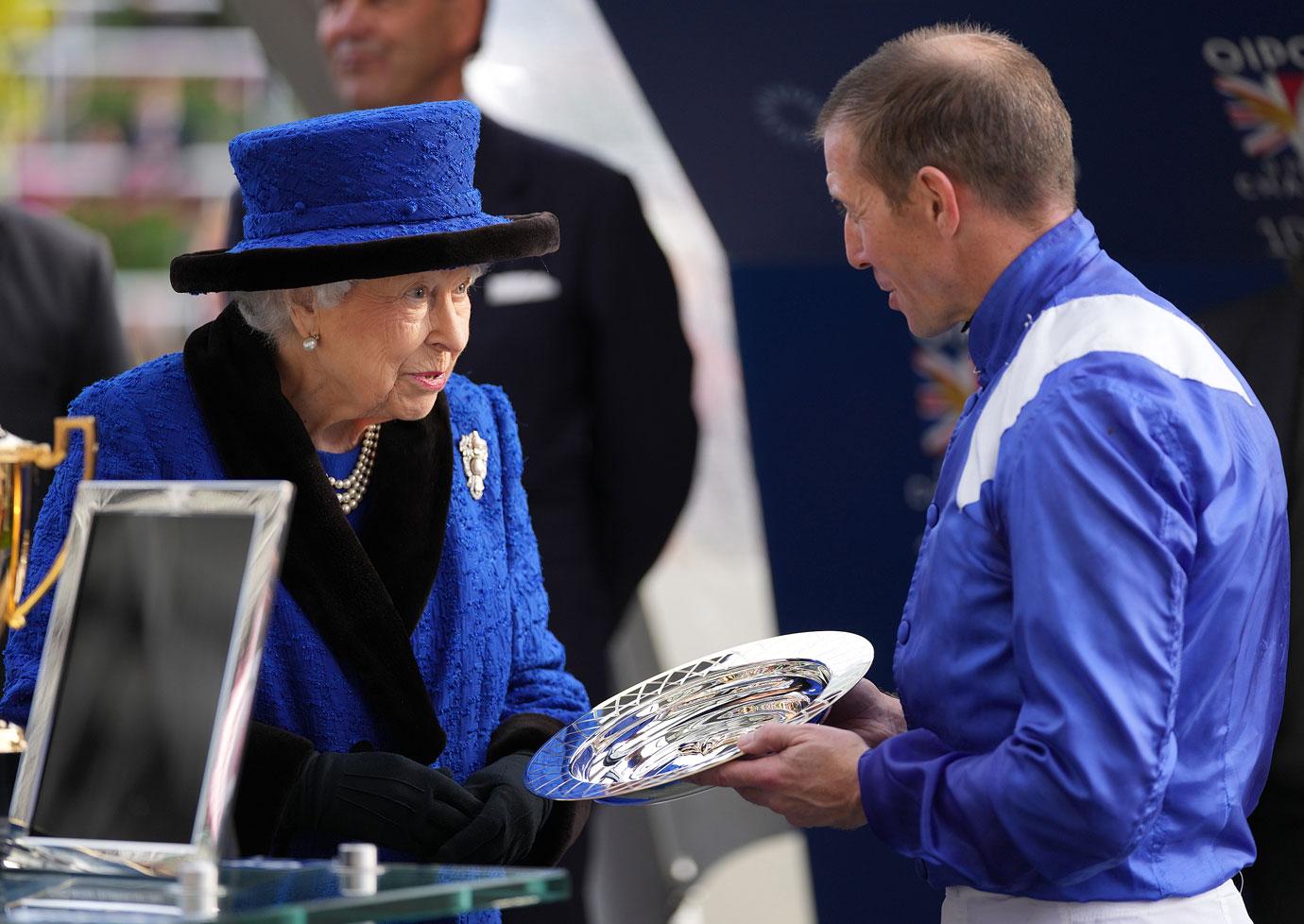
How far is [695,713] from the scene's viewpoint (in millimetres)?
2104

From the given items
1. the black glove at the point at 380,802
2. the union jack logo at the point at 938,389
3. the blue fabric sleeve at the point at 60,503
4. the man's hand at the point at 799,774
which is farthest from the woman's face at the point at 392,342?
the union jack logo at the point at 938,389

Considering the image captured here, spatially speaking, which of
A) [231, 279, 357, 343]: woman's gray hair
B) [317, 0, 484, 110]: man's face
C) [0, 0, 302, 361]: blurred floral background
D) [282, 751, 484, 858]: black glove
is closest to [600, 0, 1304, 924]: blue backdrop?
[317, 0, 484, 110]: man's face

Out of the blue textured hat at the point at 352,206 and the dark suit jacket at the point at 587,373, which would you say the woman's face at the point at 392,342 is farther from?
the dark suit jacket at the point at 587,373

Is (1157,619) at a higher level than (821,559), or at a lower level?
higher

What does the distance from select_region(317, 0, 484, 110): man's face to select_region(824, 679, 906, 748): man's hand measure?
6.88 feet

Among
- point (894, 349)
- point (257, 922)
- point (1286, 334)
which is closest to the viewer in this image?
point (257, 922)

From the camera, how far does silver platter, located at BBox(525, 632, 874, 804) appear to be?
6.29 feet

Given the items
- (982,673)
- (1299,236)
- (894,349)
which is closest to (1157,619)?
(982,673)

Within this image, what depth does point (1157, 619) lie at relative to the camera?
1656 millimetres

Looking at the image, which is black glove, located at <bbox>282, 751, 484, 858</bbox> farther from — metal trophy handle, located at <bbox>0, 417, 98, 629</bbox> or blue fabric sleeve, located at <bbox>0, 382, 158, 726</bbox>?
metal trophy handle, located at <bbox>0, 417, 98, 629</bbox>

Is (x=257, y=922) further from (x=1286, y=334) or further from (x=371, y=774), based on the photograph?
(x=1286, y=334)

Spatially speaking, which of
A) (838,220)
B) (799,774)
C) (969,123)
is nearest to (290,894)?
(799,774)

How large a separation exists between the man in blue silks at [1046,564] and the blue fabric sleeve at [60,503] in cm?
76

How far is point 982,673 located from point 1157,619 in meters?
0.21
